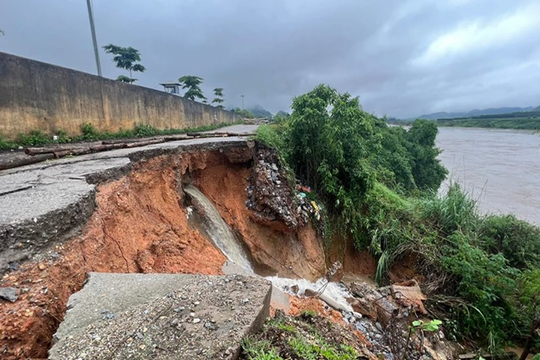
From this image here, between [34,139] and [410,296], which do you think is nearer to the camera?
[410,296]

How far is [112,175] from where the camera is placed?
11.0 ft

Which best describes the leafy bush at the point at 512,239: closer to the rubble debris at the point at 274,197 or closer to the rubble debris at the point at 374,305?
the rubble debris at the point at 374,305

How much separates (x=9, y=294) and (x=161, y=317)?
0.89 meters

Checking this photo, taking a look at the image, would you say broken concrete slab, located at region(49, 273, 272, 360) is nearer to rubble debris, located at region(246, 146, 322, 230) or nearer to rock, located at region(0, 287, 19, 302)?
rock, located at region(0, 287, 19, 302)

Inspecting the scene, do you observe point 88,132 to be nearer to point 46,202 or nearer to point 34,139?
point 34,139

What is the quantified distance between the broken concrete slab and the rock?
0.91 ft

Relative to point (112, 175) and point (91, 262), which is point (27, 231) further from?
point (112, 175)

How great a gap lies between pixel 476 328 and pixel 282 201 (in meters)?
4.15

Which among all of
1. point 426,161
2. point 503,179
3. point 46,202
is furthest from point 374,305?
point 503,179

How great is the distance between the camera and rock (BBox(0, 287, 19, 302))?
1458 millimetres

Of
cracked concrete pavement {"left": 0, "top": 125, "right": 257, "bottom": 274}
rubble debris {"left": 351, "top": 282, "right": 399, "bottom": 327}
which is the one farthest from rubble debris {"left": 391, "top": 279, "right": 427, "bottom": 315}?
cracked concrete pavement {"left": 0, "top": 125, "right": 257, "bottom": 274}

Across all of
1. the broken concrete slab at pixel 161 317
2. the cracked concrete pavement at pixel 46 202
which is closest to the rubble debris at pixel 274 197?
the cracked concrete pavement at pixel 46 202

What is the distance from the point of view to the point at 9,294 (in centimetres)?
147

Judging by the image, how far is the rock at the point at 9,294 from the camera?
146 cm
